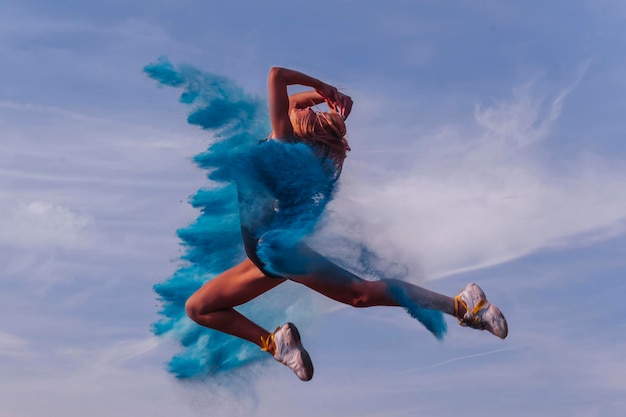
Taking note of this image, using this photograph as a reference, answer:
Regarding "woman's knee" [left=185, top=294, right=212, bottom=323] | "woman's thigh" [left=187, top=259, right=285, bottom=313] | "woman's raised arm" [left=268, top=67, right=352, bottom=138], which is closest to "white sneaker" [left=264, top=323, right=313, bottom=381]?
"woman's thigh" [left=187, top=259, right=285, bottom=313]

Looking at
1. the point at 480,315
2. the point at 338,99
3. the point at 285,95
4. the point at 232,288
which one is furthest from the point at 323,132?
the point at 480,315

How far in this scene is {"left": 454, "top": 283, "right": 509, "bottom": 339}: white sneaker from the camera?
19.3 ft

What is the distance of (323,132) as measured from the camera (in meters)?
5.81

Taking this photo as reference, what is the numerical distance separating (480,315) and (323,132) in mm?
1627

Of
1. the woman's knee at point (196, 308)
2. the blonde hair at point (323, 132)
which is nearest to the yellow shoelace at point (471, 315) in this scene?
the blonde hair at point (323, 132)

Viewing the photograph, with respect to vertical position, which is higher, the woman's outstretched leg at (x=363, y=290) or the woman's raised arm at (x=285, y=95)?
the woman's raised arm at (x=285, y=95)

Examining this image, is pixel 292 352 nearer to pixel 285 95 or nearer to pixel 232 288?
pixel 232 288

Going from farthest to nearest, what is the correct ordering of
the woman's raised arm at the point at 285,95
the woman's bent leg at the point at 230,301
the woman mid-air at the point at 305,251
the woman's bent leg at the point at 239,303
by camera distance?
the woman's bent leg at the point at 230,301 → the woman's bent leg at the point at 239,303 → the woman mid-air at the point at 305,251 → the woman's raised arm at the point at 285,95

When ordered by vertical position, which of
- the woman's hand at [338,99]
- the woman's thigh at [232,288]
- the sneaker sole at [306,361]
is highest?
the woman's hand at [338,99]

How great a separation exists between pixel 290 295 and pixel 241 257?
55 cm

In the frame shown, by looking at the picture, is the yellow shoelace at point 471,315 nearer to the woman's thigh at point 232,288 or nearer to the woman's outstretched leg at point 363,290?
the woman's outstretched leg at point 363,290

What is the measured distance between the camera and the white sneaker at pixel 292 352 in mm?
5820

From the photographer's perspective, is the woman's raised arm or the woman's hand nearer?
the woman's raised arm

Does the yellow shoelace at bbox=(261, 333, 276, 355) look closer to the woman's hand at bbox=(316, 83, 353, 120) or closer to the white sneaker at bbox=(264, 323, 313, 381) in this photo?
the white sneaker at bbox=(264, 323, 313, 381)
